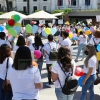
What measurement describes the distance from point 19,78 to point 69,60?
2.84 feet

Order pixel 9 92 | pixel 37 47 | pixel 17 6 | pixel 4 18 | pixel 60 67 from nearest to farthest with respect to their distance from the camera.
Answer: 1. pixel 60 67
2. pixel 9 92
3. pixel 37 47
4. pixel 4 18
5. pixel 17 6

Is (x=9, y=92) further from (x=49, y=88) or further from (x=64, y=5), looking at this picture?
(x=64, y=5)

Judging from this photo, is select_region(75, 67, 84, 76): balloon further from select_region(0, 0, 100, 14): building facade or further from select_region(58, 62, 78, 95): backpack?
select_region(0, 0, 100, 14): building facade

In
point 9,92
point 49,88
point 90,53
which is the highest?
point 90,53

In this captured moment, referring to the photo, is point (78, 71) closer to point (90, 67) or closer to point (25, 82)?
point (90, 67)

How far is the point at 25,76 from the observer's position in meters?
3.54

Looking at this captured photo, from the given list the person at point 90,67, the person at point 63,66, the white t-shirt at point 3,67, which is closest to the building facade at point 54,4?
the person at point 90,67

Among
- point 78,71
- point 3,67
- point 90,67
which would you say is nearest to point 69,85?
point 78,71

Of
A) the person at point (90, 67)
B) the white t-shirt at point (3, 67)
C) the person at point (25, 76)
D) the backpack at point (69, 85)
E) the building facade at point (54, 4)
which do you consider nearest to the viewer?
the person at point (25, 76)

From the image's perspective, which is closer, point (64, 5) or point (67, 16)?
point (67, 16)

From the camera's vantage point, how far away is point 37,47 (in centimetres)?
699

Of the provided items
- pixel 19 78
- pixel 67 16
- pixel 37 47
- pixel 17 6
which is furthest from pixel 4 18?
pixel 17 6

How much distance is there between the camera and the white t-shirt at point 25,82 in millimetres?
3533

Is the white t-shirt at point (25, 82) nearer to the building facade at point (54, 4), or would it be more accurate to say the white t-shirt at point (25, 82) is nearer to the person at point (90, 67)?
the person at point (90, 67)
